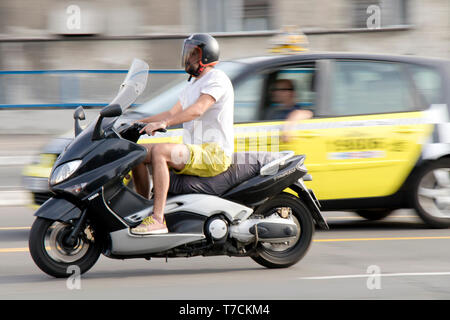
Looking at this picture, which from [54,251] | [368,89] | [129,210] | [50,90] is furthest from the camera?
[50,90]

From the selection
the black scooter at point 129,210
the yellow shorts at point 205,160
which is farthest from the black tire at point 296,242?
the yellow shorts at point 205,160

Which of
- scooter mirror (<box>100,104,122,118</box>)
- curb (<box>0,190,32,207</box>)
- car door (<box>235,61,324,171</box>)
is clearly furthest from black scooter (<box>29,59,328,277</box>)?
curb (<box>0,190,32,207</box>)

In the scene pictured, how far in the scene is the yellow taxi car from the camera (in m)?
7.52

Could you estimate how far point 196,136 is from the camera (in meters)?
5.82

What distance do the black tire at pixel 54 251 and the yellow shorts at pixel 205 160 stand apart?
2.62 ft

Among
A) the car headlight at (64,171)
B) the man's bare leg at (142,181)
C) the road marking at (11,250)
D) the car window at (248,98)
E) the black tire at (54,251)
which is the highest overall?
the car window at (248,98)

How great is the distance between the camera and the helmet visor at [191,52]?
5.79m

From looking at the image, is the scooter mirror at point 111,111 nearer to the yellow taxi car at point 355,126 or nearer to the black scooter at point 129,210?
the black scooter at point 129,210

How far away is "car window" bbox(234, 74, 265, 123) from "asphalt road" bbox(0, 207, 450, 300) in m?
1.28

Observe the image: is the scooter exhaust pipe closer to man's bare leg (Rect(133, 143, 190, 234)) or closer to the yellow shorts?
the yellow shorts

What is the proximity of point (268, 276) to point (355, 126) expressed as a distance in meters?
2.31

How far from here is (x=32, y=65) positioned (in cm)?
1873

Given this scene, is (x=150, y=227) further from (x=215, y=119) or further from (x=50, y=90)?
(x=50, y=90)

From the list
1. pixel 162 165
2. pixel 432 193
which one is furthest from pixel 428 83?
pixel 162 165
